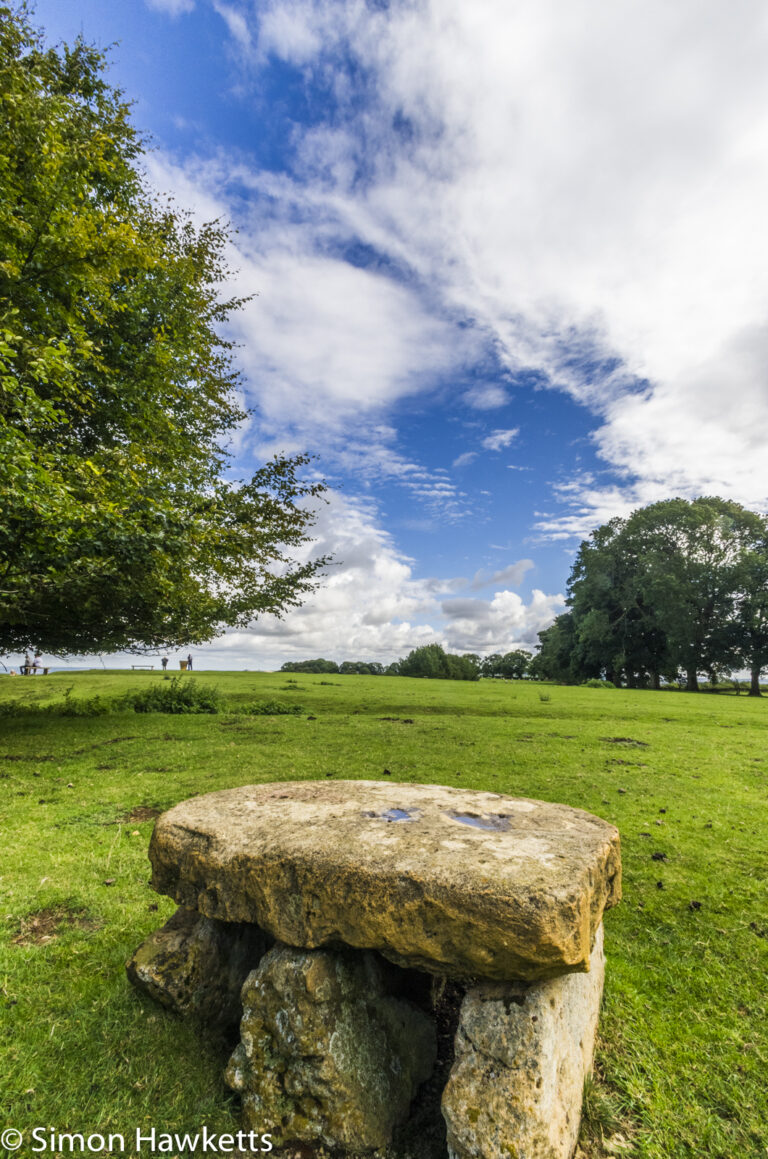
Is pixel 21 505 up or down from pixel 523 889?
up

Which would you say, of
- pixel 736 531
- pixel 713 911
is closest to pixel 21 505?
pixel 713 911

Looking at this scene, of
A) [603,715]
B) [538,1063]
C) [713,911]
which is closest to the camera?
[538,1063]

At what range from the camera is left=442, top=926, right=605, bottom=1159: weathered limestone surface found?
3.07 m

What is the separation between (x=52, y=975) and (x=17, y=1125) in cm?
162

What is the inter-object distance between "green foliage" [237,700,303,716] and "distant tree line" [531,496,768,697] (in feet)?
133

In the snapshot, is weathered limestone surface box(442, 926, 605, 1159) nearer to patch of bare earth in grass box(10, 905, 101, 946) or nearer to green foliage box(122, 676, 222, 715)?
patch of bare earth in grass box(10, 905, 101, 946)

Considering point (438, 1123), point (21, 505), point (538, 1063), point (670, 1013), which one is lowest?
point (438, 1123)

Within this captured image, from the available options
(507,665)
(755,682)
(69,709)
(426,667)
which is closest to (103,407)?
(69,709)

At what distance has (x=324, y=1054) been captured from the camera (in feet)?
11.8

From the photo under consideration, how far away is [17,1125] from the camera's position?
3.34 metres

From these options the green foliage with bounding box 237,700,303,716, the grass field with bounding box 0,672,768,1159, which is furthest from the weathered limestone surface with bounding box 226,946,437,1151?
the green foliage with bounding box 237,700,303,716

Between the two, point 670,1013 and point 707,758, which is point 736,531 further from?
point 670,1013

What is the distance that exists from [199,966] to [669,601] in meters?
56.8

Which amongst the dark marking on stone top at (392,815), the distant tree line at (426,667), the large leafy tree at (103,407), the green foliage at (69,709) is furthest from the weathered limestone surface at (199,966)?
the distant tree line at (426,667)
